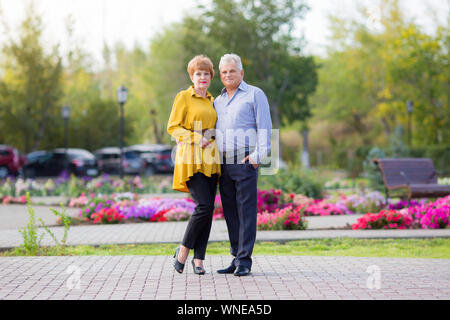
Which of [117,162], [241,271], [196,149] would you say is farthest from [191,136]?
[117,162]

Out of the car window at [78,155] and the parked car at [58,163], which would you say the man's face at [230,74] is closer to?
the parked car at [58,163]

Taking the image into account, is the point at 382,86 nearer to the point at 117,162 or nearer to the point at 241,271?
the point at 117,162

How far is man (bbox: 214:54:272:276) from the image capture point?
6.06m

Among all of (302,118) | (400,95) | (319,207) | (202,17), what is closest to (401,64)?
(400,95)

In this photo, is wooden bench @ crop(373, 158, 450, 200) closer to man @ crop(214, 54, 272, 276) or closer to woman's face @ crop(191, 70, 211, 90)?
man @ crop(214, 54, 272, 276)

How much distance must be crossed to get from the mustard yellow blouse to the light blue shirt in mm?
97

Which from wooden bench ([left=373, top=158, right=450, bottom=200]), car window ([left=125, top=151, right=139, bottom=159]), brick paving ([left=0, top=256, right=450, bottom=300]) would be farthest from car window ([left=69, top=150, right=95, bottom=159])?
brick paving ([left=0, top=256, right=450, bottom=300])

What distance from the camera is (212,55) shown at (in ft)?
127

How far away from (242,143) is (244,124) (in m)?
0.18

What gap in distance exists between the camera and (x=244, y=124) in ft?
20.0

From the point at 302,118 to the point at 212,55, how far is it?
23.4 ft

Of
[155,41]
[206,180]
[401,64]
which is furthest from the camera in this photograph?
[155,41]

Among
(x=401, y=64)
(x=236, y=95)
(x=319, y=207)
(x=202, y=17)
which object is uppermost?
(x=202, y=17)
